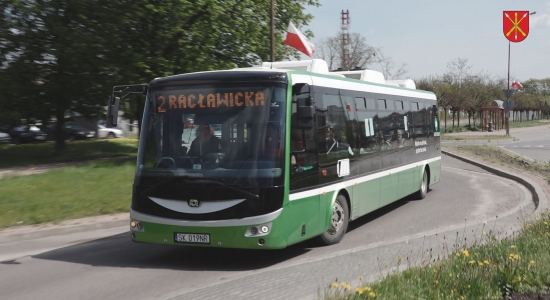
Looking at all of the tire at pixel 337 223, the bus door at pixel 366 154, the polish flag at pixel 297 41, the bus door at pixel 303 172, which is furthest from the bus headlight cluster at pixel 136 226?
the polish flag at pixel 297 41

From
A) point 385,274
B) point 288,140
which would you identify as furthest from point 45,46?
point 385,274

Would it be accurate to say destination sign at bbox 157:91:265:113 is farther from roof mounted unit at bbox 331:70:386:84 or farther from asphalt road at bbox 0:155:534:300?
roof mounted unit at bbox 331:70:386:84

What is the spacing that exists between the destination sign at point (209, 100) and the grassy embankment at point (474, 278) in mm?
3197

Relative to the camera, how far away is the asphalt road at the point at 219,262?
7637 millimetres

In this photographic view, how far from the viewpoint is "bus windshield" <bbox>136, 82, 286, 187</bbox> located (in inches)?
350

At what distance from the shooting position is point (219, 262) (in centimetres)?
957

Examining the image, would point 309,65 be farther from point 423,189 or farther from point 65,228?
point 423,189

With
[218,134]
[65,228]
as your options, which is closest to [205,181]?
[218,134]

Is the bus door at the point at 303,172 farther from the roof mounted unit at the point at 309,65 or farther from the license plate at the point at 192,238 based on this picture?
the roof mounted unit at the point at 309,65

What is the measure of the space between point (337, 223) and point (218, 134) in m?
2.68

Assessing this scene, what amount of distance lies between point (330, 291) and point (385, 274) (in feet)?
4.02

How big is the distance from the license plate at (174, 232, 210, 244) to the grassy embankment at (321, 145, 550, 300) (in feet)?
8.69

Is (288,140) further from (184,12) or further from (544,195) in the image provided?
(184,12)

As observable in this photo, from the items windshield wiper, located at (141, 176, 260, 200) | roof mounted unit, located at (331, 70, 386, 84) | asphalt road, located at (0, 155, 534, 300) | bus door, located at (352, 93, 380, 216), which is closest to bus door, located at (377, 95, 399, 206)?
bus door, located at (352, 93, 380, 216)
